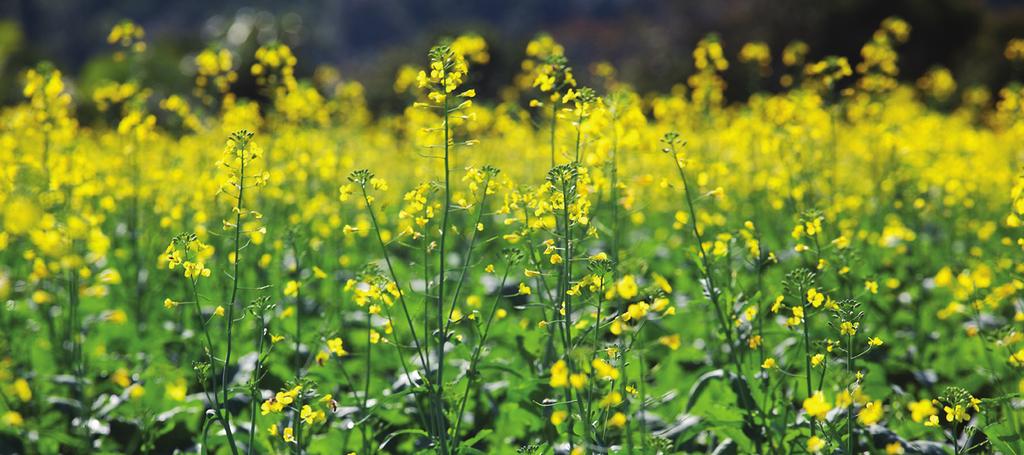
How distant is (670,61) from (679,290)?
24.1 metres

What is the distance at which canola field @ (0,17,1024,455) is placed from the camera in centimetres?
316

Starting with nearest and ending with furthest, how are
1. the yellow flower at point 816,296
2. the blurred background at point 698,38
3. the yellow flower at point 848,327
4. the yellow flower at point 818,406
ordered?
the yellow flower at point 818,406 < the yellow flower at point 848,327 < the yellow flower at point 816,296 < the blurred background at point 698,38

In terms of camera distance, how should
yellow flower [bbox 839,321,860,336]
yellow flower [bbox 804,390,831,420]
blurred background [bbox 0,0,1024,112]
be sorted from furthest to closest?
1. blurred background [bbox 0,0,1024,112]
2. yellow flower [bbox 839,321,860,336]
3. yellow flower [bbox 804,390,831,420]

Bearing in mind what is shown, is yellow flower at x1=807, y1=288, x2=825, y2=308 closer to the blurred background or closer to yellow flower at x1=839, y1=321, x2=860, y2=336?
yellow flower at x1=839, y1=321, x2=860, y2=336

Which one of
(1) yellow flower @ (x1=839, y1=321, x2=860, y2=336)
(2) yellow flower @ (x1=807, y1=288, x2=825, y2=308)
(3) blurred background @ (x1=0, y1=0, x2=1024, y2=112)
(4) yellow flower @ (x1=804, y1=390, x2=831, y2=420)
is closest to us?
(4) yellow flower @ (x1=804, y1=390, x2=831, y2=420)

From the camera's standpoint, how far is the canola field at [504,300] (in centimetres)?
316

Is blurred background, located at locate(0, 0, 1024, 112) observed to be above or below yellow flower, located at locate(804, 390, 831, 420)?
above

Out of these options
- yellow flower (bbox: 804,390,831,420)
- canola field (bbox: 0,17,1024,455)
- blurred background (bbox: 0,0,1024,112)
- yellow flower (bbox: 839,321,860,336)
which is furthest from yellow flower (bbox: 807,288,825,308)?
blurred background (bbox: 0,0,1024,112)

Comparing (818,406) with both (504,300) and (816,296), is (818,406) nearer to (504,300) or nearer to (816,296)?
(816,296)

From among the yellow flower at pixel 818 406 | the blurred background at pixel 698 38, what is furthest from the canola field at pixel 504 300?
the blurred background at pixel 698 38

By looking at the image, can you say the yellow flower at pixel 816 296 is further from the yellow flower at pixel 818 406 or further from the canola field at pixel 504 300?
the yellow flower at pixel 818 406

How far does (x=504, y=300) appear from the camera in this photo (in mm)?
5844

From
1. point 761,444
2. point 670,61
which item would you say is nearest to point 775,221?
point 761,444

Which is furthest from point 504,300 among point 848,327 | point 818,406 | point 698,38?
point 698,38
